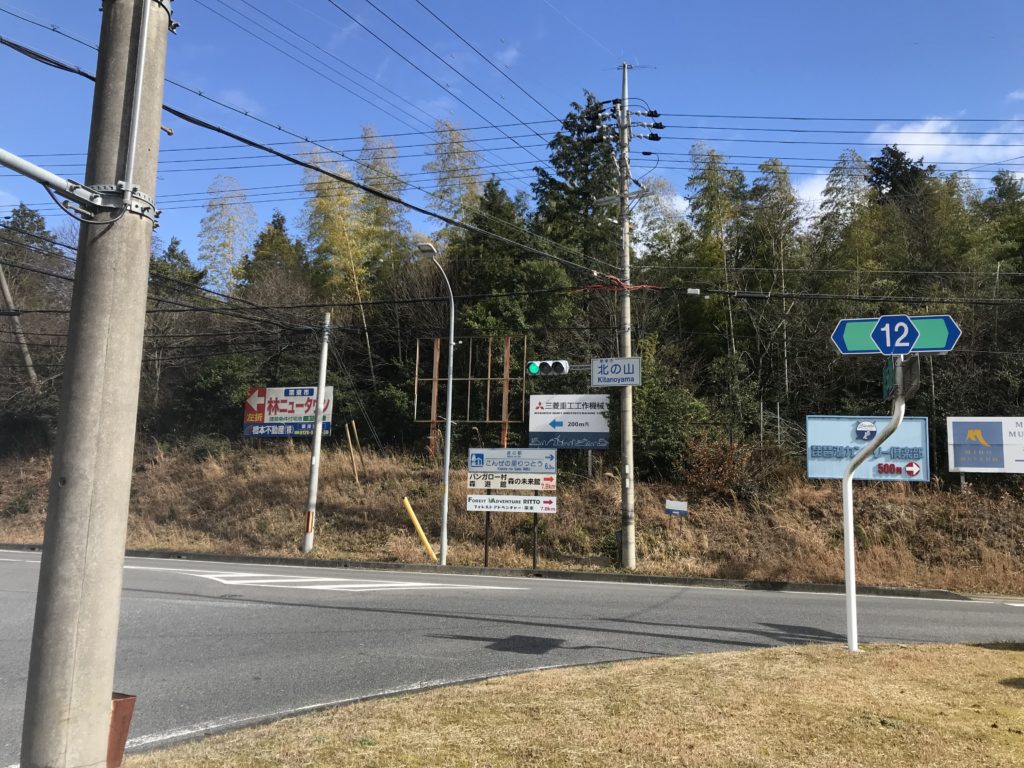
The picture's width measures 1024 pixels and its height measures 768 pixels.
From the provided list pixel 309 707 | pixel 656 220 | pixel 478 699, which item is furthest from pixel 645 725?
pixel 656 220

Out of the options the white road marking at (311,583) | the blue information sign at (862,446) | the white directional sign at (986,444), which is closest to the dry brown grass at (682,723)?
the white road marking at (311,583)

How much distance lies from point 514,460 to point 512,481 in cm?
59

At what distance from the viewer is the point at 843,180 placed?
30.6 meters

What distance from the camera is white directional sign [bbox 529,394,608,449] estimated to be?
23.0 meters

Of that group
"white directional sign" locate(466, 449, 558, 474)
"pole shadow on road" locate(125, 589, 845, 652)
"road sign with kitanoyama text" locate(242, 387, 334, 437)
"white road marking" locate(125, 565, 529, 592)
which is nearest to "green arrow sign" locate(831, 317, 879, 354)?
"pole shadow on road" locate(125, 589, 845, 652)

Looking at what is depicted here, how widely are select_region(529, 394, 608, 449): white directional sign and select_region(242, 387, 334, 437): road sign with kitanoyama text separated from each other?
31.5 feet

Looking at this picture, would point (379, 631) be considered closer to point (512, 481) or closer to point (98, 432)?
point (98, 432)

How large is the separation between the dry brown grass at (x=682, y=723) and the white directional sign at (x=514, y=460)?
1332 centimetres

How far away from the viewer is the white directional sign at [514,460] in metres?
19.8

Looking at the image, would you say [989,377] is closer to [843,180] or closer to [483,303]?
[843,180]

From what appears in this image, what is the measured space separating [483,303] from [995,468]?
788 inches

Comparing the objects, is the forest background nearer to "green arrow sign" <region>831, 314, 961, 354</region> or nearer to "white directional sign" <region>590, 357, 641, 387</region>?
"white directional sign" <region>590, 357, 641, 387</region>

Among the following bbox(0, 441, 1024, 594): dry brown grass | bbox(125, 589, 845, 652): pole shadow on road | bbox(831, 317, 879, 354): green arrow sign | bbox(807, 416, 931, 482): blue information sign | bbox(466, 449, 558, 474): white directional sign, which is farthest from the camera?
bbox(466, 449, 558, 474): white directional sign

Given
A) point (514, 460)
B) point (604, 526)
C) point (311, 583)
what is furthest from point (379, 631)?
point (604, 526)
